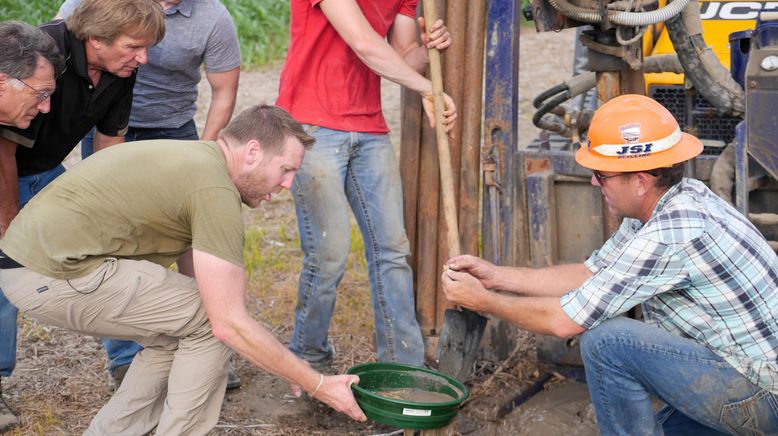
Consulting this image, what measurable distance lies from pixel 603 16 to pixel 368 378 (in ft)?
5.75

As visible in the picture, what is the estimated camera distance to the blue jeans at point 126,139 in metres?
4.82

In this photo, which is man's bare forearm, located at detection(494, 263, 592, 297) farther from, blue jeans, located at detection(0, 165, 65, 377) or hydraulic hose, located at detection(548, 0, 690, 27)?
blue jeans, located at detection(0, 165, 65, 377)

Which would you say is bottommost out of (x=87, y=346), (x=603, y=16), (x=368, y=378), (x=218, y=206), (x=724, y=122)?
(x=87, y=346)

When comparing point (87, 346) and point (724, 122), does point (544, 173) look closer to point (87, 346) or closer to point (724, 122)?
point (724, 122)

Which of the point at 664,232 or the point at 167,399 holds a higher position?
the point at 664,232

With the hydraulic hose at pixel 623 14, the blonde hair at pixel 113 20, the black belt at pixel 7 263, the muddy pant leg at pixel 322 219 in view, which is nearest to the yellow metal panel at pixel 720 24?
the hydraulic hose at pixel 623 14

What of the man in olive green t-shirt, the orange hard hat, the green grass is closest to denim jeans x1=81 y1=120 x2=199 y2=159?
the man in olive green t-shirt

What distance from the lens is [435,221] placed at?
5016 mm

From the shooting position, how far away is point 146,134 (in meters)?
4.98

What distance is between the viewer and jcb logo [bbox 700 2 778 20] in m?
5.64

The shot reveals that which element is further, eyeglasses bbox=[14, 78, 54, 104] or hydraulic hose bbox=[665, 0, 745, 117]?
hydraulic hose bbox=[665, 0, 745, 117]

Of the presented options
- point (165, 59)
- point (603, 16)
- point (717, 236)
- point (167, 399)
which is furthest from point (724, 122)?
point (167, 399)

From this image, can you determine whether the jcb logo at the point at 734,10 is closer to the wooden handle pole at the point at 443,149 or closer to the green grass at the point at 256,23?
the wooden handle pole at the point at 443,149

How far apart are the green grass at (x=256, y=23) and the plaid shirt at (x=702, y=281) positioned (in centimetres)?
855
